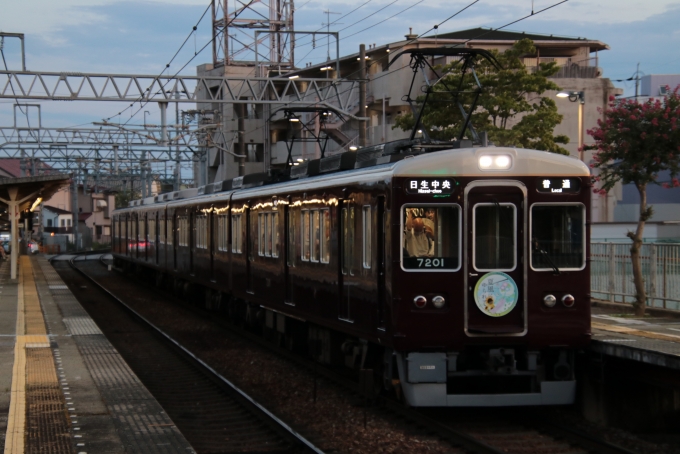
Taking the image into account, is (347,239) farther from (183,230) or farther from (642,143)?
(183,230)

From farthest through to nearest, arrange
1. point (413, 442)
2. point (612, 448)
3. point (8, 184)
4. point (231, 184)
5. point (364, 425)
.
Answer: point (8, 184) < point (231, 184) < point (364, 425) < point (413, 442) < point (612, 448)

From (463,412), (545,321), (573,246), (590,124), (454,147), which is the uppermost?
(590,124)

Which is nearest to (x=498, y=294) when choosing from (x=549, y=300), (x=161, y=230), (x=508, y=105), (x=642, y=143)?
(x=549, y=300)

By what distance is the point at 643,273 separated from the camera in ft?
49.3

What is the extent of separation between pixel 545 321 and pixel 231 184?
10.0 metres

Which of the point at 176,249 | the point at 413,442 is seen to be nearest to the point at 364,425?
the point at 413,442

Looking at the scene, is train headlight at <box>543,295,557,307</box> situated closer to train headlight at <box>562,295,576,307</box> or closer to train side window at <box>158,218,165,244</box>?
train headlight at <box>562,295,576,307</box>

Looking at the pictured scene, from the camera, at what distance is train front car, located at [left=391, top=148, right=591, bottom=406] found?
27.7 feet

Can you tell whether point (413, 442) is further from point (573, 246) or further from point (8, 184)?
point (8, 184)

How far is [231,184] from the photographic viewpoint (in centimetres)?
1762

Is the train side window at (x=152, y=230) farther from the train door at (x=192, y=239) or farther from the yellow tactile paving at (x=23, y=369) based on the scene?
the train door at (x=192, y=239)

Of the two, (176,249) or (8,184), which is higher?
(8,184)

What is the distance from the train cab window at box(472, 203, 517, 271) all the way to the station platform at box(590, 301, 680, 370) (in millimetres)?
1363

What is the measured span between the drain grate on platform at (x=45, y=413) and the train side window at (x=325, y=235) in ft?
10.7
